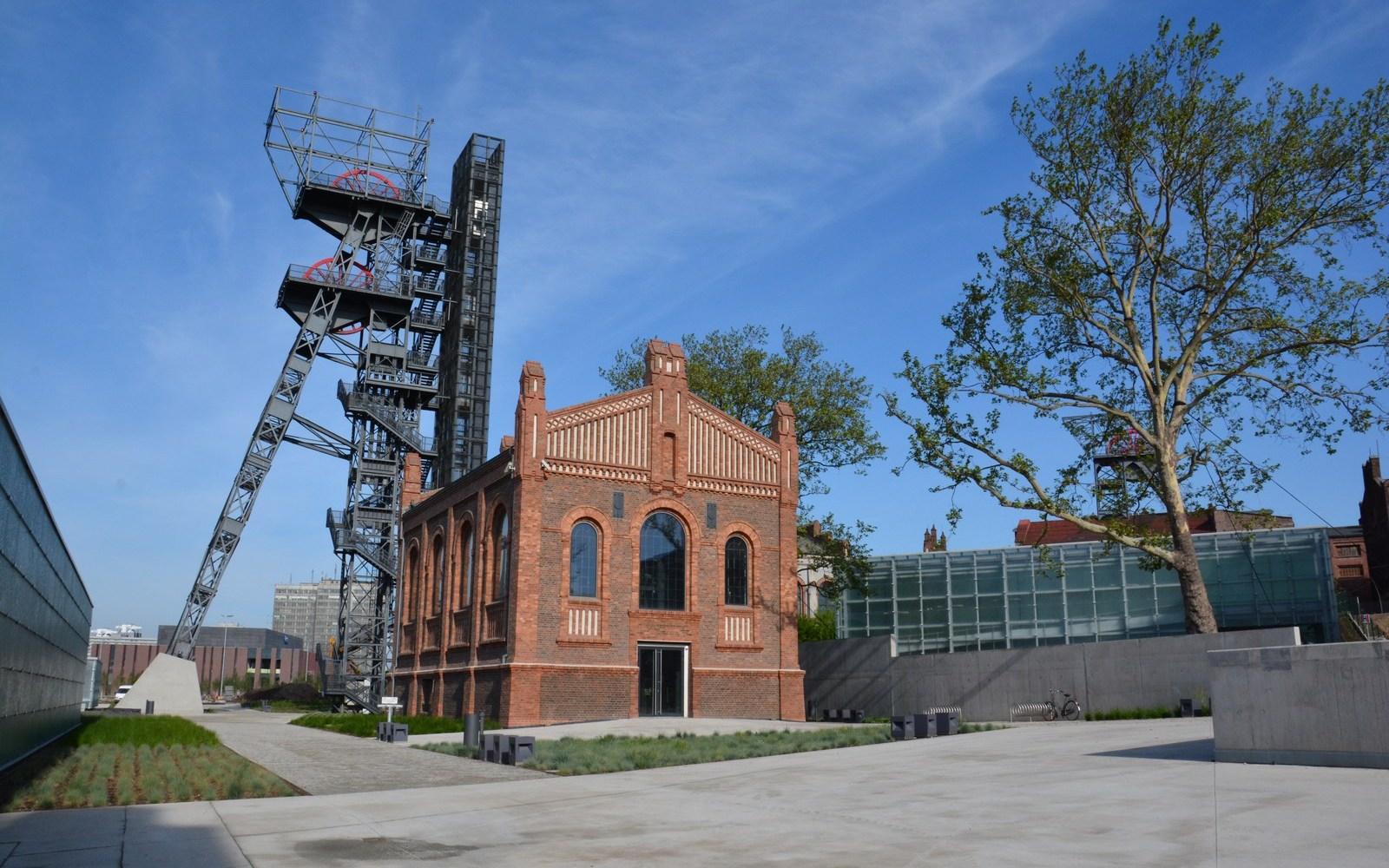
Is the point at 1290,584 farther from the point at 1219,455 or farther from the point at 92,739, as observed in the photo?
the point at 92,739

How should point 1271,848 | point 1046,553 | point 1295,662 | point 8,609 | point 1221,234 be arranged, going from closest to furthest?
point 1271,848
point 1295,662
point 8,609
point 1221,234
point 1046,553

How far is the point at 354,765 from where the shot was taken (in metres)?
18.8

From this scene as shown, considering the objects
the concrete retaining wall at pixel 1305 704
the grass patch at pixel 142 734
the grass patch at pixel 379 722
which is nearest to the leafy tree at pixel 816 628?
the grass patch at pixel 379 722

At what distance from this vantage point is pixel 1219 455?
27688 mm

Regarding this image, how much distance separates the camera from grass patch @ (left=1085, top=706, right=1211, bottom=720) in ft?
84.0

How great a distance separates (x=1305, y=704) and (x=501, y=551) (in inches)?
957

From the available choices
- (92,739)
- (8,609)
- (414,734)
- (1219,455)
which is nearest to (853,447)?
(1219,455)

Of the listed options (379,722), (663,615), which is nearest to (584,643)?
(663,615)

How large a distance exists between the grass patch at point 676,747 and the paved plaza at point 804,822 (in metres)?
1.93

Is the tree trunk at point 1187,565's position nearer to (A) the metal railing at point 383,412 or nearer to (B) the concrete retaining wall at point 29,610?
(B) the concrete retaining wall at point 29,610

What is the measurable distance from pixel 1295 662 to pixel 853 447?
1249 inches

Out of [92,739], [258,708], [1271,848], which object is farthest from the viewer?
[258,708]

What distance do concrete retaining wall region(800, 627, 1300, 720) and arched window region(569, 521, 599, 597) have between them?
397 inches

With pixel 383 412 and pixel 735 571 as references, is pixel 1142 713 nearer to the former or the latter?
pixel 735 571
